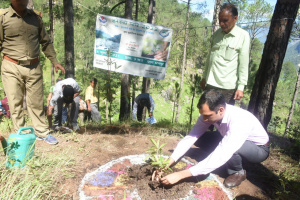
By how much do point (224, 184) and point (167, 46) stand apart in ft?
9.13

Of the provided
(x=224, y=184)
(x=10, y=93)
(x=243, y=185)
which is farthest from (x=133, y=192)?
(x=10, y=93)

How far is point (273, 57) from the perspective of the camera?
11.3 ft

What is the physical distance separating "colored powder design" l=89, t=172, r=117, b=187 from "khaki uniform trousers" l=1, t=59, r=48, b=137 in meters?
1.30

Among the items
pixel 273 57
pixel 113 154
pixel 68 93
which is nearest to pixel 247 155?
pixel 113 154

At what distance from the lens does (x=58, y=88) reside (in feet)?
13.4

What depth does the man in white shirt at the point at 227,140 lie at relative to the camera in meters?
2.16

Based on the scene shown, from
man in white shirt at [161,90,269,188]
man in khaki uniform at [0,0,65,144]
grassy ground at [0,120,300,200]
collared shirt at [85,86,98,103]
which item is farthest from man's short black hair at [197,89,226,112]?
collared shirt at [85,86,98,103]

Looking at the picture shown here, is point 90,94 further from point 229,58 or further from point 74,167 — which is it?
point 229,58

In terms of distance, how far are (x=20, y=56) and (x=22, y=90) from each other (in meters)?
0.50

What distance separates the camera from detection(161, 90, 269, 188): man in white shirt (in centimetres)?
216

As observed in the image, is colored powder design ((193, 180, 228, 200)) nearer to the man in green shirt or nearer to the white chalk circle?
the white chalk circle

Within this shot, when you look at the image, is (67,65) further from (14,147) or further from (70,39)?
(14,147)

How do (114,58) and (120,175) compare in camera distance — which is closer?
(120,175)

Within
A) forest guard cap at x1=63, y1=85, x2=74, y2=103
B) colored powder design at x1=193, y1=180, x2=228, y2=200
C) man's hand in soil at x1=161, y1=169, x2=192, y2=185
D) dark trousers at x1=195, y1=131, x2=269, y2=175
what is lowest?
colored powder design at x1=193, y1=180, x2=228, y2=200
